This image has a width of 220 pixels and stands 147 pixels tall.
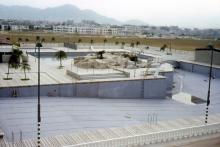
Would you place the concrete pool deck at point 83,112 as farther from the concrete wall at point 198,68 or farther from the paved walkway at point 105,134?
the concrete wall at point 198,68

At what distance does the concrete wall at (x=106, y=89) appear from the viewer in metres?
29.0

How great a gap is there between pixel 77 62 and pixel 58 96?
1513cm

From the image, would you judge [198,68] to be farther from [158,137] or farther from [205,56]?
[158,137]

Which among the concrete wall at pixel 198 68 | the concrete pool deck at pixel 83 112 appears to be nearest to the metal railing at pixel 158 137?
the concrete pool deck at pixel 83 112

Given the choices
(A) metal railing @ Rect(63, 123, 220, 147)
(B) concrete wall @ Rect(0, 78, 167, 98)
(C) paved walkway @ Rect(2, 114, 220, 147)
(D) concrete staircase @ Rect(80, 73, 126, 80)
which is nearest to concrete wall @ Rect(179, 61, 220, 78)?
(B) concrete wall @ Rect(0, 78, 167, 98)

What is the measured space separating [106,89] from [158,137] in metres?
12.9

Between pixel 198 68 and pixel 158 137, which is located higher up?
pixel 198 68

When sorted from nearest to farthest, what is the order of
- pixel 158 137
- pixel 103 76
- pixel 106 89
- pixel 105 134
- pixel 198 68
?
pixel 158 137 < pixel 105 134 < pixel 106 89 < pixel 103 76 < pixel 198 68

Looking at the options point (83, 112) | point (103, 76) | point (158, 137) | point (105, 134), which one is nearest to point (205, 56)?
point (103, 76)

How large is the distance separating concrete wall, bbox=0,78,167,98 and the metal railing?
12422mm

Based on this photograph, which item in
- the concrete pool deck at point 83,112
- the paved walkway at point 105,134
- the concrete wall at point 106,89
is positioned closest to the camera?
the paved walkway at point 105,134

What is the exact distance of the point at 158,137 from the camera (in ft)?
63.5

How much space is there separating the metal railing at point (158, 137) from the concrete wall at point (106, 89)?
1242 centimetres

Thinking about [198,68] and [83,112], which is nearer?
[83,112]
